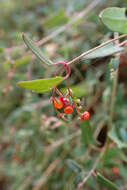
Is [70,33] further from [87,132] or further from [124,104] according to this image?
[87,132]

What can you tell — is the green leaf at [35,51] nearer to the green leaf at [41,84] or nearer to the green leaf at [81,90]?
the green leaf at [41,84]

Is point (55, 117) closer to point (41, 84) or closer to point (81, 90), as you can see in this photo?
point (81, 90)

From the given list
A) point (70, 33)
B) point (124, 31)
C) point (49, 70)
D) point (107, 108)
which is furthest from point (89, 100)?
point (124, 31)

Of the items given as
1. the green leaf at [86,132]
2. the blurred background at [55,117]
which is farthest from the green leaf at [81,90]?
the green leaf at [86,132]

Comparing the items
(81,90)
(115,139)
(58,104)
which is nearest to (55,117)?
(81,90)

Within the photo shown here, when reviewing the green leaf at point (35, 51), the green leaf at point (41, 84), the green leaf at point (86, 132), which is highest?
the green leaf at point (35, 51)

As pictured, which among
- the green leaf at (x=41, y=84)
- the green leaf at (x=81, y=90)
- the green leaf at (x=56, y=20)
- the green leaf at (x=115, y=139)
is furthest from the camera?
the green leaf at (x=56, y=20)

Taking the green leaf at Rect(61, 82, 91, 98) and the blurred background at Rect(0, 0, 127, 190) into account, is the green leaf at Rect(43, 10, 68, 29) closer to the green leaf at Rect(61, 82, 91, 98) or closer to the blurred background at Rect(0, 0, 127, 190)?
the blurred background at Rect(0, 0, 127, 190)
